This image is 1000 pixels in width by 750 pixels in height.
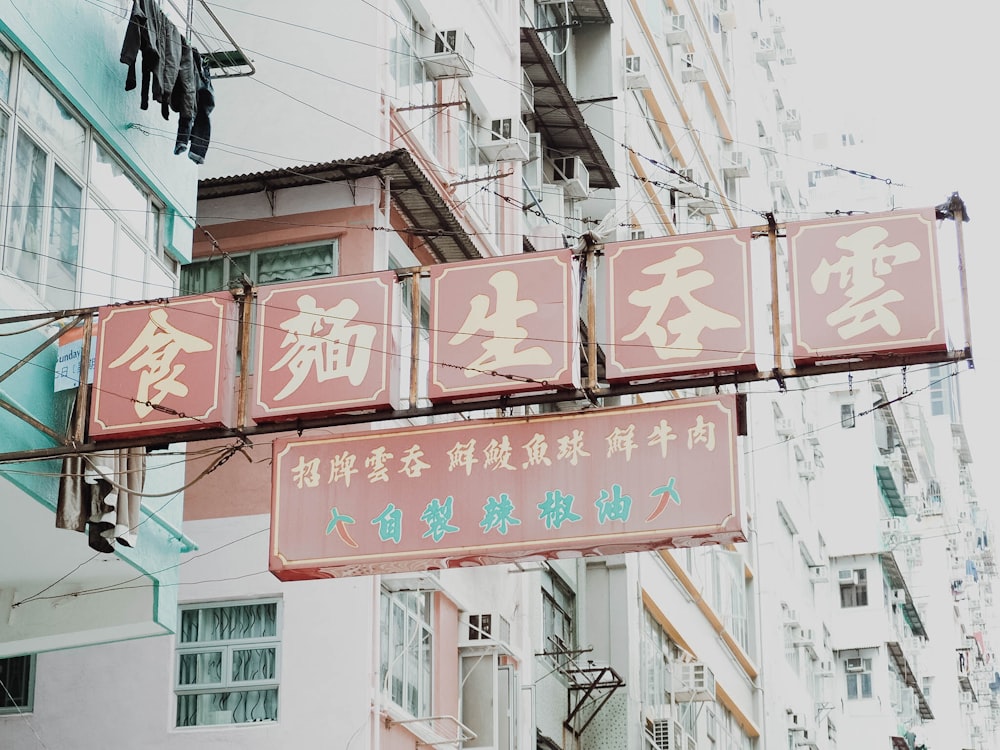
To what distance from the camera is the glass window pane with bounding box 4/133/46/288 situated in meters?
12.8

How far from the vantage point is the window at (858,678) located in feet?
159

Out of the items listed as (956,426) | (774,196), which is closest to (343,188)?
(774,196)

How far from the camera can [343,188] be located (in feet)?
58.9

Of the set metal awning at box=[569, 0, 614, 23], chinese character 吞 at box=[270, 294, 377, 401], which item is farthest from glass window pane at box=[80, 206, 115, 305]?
metal awning at box=[569, 0, 614, 23]

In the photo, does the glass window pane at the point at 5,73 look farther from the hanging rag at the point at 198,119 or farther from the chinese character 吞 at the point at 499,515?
the chinese character 吞 at the point at 499,515

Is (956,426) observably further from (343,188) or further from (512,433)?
(512,433)

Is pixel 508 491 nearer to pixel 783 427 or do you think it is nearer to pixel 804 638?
pixel 783 427

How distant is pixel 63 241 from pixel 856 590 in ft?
128

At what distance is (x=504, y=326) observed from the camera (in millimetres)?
11430

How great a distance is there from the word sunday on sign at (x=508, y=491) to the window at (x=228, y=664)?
18.5 feet

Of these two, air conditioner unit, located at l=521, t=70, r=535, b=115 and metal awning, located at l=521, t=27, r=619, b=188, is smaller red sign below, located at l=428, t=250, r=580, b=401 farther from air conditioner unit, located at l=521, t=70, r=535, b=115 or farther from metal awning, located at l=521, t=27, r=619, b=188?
metal awning, located at l=521, t=27, r=619, b=188

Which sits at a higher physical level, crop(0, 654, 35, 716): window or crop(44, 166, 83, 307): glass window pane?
crop(44, 166, 83, 307): glass window pane

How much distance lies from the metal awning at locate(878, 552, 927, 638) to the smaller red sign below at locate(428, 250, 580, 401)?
39273 millimetres

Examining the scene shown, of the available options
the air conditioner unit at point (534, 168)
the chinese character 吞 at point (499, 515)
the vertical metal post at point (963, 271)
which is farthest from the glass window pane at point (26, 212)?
the air conditioner unit at point (534, 168)
